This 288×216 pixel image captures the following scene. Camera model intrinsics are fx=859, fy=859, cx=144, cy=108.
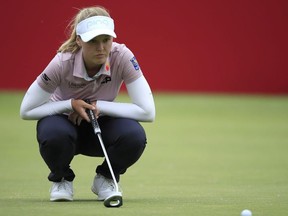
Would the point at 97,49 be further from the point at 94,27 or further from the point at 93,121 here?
the point at 93,121

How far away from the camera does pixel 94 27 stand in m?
4.78

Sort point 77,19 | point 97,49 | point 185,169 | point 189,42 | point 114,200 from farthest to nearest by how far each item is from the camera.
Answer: point 189,42 < point 185,169 < point 77,19 < point 97,49 < point 114,200

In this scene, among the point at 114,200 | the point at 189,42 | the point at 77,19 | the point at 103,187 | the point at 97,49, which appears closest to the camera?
the point at 114,200

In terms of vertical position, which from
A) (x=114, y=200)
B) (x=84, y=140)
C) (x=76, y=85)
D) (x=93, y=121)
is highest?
(x=76, y=85)

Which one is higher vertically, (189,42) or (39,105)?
(189,42)

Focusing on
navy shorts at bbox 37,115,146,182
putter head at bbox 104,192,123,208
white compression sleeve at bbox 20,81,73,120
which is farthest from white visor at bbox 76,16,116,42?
putter head at bbox 104,192,123,208

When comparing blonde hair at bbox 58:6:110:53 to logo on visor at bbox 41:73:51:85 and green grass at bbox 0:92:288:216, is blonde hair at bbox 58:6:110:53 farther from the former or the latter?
green grass at bbox 0:92:288:216

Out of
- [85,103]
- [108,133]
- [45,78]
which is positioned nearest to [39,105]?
[45,78]

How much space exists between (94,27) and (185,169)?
8.50ft

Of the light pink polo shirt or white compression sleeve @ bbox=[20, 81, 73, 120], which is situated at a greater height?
the light pink polo shirt

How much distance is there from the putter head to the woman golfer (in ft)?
0.95

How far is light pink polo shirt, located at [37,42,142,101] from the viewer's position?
492cm

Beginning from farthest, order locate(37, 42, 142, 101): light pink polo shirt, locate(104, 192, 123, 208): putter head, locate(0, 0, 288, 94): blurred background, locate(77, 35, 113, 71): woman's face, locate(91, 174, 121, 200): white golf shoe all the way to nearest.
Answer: locate(0, 0, 288, 94): blurred background
locate(91, 174, 121, 200): white golf shoe
locate(37, 42, 142, 101): light pink polo shirt
locate(77, 35, 113, 71): woman's face
locate(104, 192, 123, 208): putter head

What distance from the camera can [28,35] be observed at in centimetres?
1538
